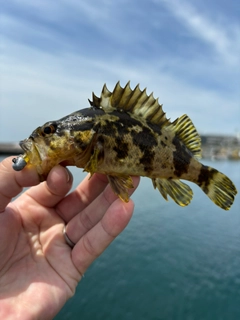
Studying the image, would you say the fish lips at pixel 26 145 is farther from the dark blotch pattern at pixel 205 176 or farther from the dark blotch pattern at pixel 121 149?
the dark blotch pattern at pixel 205 176

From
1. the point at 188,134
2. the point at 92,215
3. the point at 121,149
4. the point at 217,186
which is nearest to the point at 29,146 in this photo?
the point at 121,149

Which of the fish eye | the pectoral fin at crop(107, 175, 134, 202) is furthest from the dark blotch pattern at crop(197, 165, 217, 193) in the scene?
the fish eye

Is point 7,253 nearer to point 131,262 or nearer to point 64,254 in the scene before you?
point 64,254

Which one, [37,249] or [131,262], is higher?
[37,249]

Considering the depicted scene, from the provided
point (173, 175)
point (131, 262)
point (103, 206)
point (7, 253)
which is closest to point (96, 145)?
point (103, 206)

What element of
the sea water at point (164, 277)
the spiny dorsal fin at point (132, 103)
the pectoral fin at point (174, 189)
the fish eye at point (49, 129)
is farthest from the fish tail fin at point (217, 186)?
the sea water at point (164, 277)

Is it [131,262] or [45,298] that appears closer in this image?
[45,298]

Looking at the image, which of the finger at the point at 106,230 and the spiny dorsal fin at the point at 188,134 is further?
the spiny dorsal fin at the point at 188,134

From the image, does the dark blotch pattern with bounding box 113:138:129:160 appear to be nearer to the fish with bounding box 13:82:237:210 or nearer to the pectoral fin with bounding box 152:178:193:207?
the fish with bounding box 13:82:237:210
